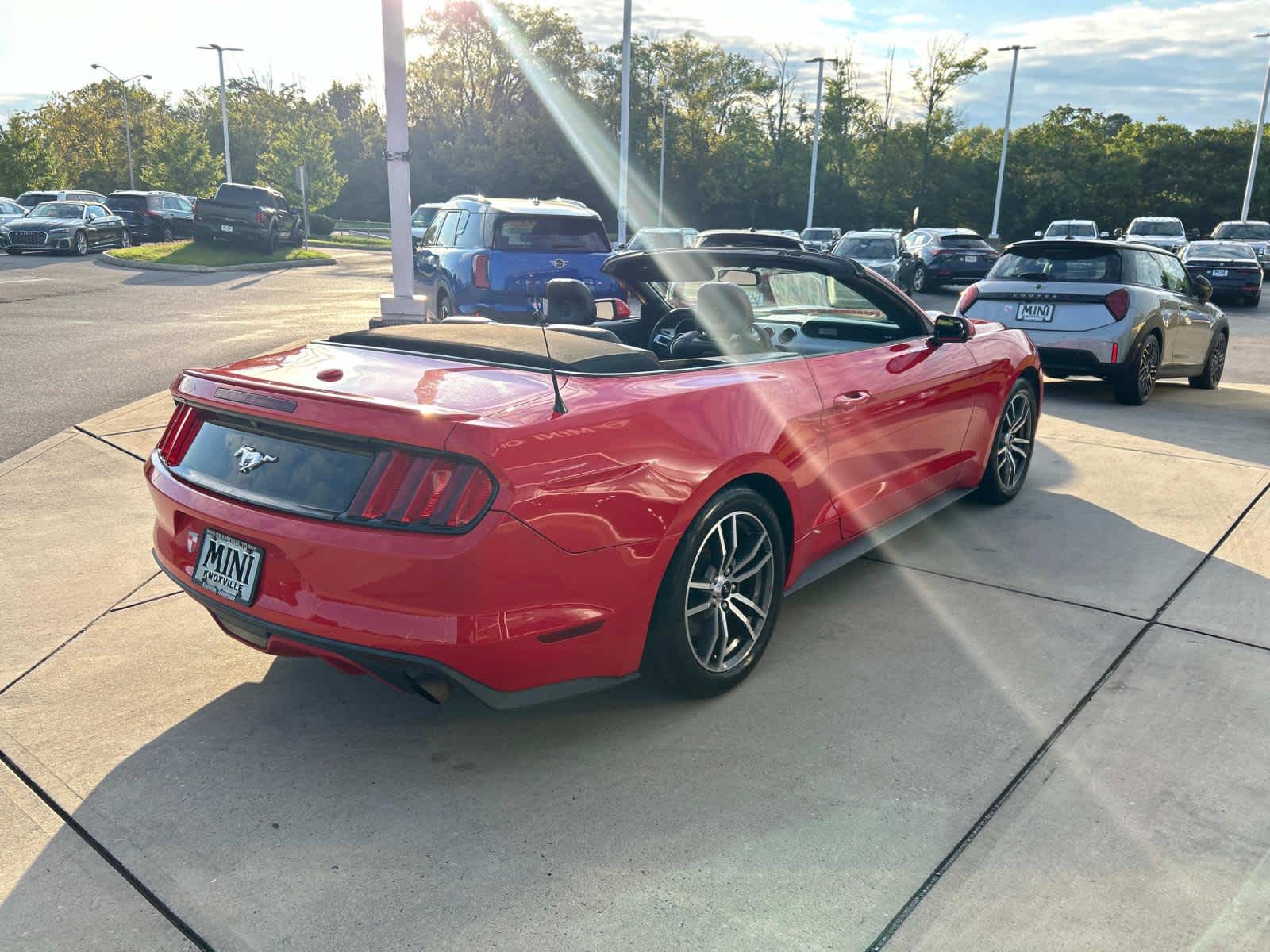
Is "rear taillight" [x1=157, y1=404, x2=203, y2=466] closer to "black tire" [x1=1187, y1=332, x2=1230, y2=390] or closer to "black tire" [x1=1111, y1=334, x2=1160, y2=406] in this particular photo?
"black tire" [x1=1111, y1=334, x2=1160, y2=406]

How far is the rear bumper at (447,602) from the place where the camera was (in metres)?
2.68

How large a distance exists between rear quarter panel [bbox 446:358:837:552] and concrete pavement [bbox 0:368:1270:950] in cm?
74

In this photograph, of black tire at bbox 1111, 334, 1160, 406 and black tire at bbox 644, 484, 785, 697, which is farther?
black tire at bbox 1111, 334, 1160, 406

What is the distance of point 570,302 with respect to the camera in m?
4.65

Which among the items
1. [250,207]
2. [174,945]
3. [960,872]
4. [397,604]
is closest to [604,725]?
[397,604]

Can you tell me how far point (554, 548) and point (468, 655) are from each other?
362 millimetres

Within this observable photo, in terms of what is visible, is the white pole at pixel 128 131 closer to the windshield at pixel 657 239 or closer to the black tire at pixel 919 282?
the windshield at pixel 657 239

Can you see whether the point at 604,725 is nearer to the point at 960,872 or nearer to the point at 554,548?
the point at 554,548

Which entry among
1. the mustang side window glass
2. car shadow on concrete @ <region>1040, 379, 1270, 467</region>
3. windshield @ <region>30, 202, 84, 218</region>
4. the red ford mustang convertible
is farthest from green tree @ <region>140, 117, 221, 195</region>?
the red ford mustang convertible

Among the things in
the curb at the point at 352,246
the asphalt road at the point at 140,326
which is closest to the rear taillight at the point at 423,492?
the asphalt road at the point at 140,326

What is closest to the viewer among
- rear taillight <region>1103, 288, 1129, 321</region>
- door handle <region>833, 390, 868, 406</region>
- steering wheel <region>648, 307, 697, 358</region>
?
door handle <region>833, 390, 868, 406</region>

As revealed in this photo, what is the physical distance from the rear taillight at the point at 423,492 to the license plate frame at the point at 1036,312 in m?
7.85

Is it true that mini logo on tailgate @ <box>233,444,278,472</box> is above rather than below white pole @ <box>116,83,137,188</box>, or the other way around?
below

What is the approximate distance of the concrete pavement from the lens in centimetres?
242
